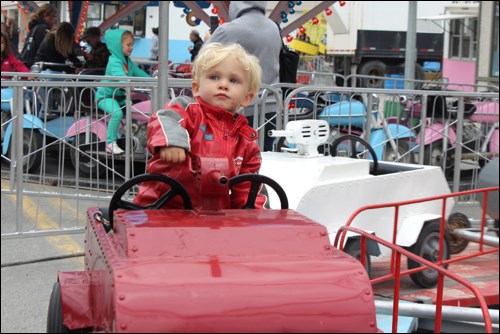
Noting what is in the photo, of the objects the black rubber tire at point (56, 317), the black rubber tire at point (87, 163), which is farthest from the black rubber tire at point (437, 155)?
the black rubber tire at point (56, 317)

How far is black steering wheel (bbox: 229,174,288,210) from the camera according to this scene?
3004 millimetres

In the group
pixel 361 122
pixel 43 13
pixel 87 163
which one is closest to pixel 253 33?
pixel 87 163

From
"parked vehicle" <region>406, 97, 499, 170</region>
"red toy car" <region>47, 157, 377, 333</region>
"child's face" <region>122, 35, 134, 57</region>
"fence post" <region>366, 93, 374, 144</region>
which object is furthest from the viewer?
"child's face" <region>122, 35, 134, 57</region>

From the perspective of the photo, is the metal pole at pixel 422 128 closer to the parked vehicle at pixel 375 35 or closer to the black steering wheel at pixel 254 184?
the black steering wheel at pixel 254 184

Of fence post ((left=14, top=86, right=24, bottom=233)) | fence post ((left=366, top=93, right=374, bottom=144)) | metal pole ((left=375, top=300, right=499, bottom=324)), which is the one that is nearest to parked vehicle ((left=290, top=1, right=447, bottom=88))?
fence post ((left=366, top=93, right=374, bottom=144))

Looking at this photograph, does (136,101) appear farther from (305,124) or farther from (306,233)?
(306,233)

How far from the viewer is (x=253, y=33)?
604cm

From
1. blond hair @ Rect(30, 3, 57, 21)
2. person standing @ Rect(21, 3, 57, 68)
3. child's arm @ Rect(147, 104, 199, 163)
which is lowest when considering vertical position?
child's arm @ Rect(147, 104, 199, 163)

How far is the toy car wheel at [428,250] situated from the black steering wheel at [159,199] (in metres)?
3.11

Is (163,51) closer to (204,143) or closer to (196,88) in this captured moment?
(196,88)

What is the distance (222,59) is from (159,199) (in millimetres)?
616

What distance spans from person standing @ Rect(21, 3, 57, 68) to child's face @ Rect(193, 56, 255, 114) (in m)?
8.39

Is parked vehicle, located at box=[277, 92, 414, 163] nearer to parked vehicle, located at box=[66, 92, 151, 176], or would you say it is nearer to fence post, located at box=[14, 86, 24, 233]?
parked vehicle, located at box=[66, 92, 151, 176]

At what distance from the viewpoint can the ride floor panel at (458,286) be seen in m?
5.53
